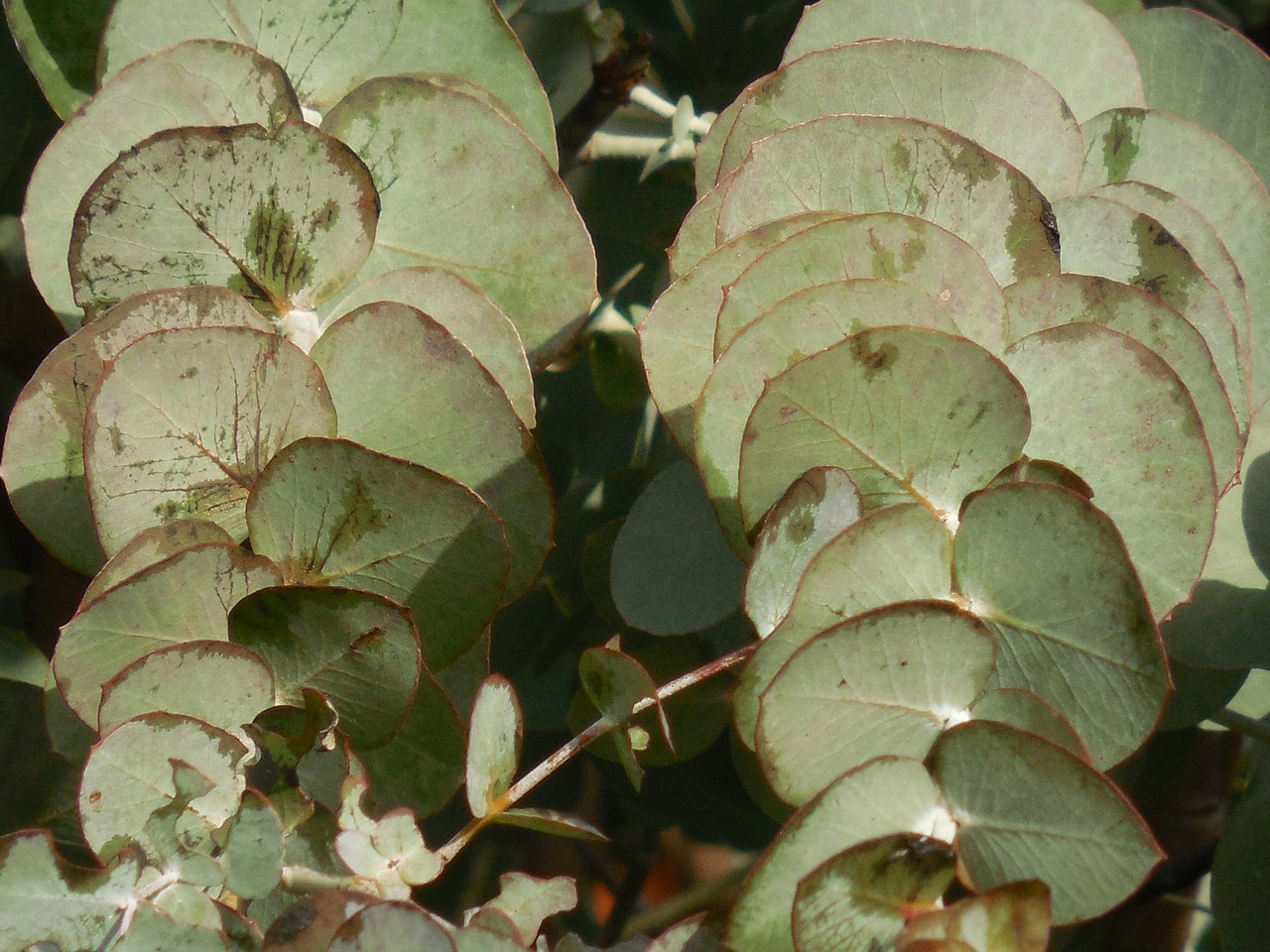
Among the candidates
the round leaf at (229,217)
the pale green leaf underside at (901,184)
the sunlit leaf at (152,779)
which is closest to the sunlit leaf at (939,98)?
the pale green leaf underside at (901,184)

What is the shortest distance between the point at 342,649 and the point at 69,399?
12cm

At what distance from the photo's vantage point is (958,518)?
364 millimetres

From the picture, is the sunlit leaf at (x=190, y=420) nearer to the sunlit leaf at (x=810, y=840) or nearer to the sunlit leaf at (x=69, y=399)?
the sunlit leaf at (x=69, y=399)

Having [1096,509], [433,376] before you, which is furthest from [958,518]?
[433,376]

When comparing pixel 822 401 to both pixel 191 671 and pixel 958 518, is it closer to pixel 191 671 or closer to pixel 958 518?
pixel 958 518

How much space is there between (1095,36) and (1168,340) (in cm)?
16

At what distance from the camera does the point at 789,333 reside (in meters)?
0.36

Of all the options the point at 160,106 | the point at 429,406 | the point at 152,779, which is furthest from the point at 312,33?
the point at 152,779

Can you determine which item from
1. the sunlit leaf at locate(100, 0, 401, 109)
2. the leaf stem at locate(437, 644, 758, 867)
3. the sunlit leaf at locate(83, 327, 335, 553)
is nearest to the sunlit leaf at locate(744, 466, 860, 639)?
the leaf stem at locate(437, 644, 758, 867)

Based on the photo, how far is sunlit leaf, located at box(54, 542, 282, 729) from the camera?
349 millimetres

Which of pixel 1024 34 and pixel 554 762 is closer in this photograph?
pixel 554 762

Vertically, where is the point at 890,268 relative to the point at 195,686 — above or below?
above

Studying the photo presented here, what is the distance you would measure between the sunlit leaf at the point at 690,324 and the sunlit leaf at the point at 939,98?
0.06 metres

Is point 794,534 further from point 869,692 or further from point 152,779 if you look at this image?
point 152,779
